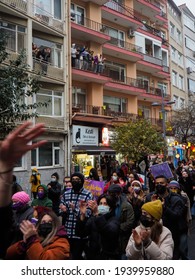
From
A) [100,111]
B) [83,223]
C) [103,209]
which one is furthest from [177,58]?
[83,223]

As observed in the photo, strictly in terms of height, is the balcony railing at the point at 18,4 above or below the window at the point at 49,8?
below

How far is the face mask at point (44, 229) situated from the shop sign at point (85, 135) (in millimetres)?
16703

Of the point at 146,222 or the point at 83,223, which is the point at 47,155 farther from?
the point at 146,222

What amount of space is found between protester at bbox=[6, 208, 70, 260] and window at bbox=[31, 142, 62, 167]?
1512 cm

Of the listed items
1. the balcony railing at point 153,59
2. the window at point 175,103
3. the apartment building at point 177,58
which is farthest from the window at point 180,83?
the balcony railing at point 153,59

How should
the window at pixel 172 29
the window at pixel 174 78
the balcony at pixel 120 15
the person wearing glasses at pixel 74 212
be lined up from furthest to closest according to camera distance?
the window at pixel 172 29 → the window at pixel 174 78 → the balcony at pixel 120 15 → the person wearing glasses at pixel 74 212

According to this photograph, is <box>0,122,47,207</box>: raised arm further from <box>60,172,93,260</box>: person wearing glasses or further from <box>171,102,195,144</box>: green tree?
<box>171,102,195,144</box>: green tree

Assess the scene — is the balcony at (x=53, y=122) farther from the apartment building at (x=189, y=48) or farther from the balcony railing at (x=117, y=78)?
the apartment building at (x=189, y=48)

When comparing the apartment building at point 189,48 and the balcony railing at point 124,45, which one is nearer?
the balcony railing at point 124,45

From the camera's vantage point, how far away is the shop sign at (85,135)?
19831 mm

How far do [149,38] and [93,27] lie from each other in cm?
899

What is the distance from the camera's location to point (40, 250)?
2525 millimetres

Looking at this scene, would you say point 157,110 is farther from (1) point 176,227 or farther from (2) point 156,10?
(1) point 176,227
